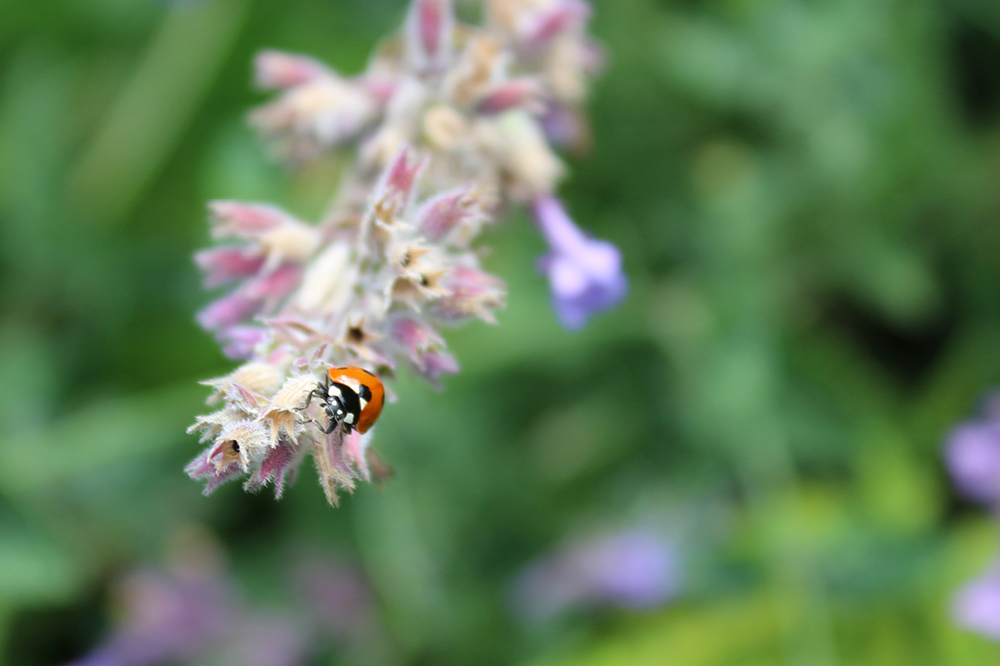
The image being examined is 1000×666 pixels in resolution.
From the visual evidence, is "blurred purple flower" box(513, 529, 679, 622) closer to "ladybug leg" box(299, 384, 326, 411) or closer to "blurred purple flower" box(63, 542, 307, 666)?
"blurred purple flower" box(63, 542, 307, 666)

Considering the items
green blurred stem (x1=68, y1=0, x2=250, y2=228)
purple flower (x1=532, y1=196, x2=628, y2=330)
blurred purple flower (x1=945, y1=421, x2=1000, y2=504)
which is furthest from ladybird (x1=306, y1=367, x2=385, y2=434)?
green blurred stem (x1=68, y1=0, x2=250, y2=228)

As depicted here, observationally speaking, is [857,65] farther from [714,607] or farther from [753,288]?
[714,607]

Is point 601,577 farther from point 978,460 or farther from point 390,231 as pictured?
point 390,231

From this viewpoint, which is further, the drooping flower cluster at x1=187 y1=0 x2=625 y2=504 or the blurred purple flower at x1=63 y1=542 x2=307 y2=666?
the blurred purple flower at x1=63 y1=542 x2=307 y2=666

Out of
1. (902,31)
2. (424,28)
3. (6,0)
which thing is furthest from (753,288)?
(6,0)

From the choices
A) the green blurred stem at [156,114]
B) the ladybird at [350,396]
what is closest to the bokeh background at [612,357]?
the green blurred stem at [156,114]

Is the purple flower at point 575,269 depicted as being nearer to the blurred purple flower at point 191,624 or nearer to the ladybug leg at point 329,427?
the ladybug leg at point 329,427
